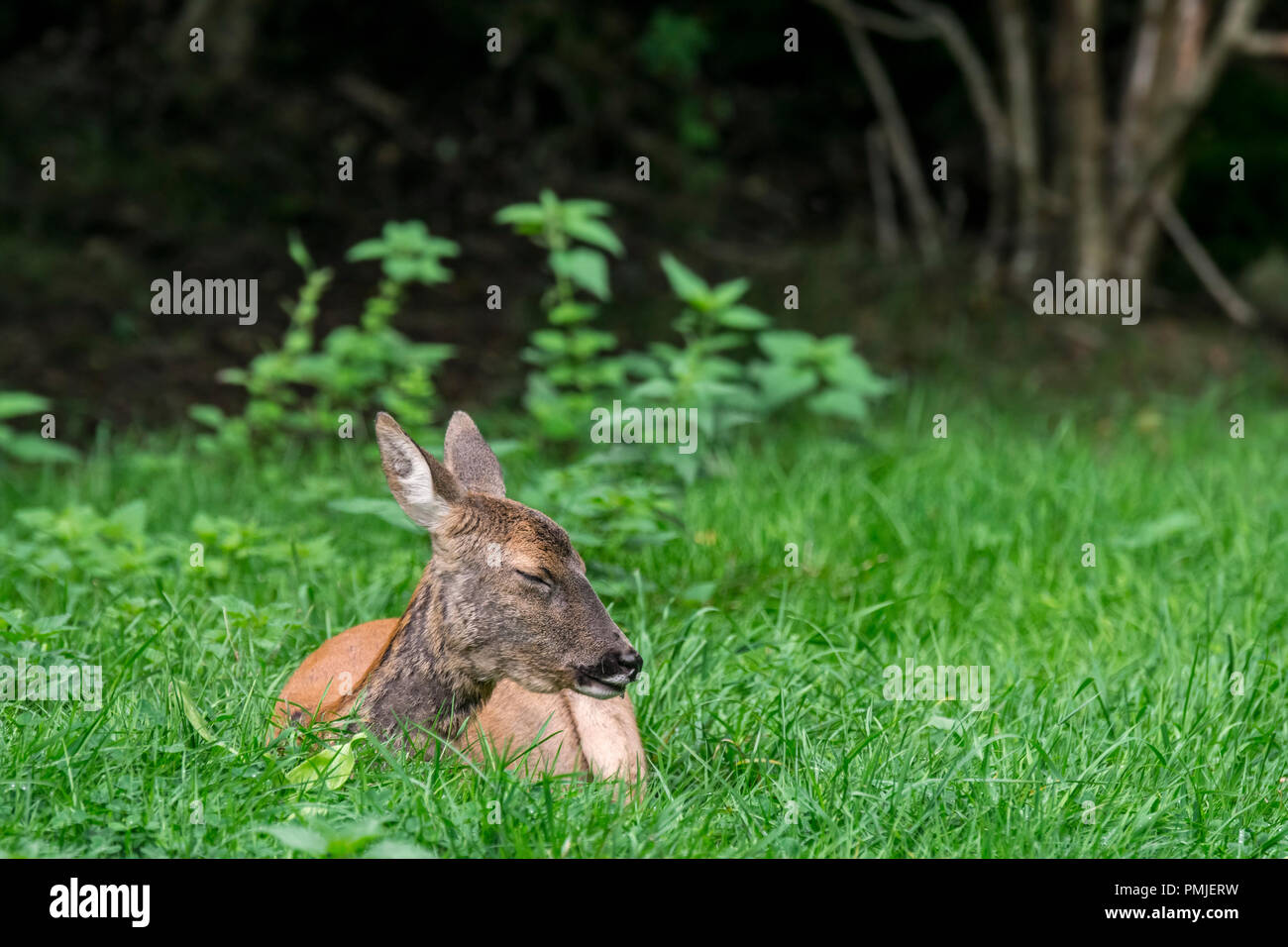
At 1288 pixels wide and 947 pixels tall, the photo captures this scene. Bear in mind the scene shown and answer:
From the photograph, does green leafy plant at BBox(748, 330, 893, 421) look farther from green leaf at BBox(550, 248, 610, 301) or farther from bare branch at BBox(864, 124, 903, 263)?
bare branch at BBox(864, 124, 903, 263)

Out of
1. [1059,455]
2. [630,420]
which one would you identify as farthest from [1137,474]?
[630,420]

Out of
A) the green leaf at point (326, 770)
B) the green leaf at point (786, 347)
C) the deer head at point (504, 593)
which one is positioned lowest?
the green leaf at point (326, 770)

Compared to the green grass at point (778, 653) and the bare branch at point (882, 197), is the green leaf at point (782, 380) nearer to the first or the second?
the green grass at point (778, 653)

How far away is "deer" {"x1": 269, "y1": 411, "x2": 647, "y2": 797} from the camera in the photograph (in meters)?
3.17

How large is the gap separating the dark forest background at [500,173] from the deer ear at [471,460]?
378cm

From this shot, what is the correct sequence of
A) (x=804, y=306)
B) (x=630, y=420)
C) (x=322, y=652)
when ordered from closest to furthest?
(x=322, y=652) → (x=630, y=420) → (x=804, y=306)

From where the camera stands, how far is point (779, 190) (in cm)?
997

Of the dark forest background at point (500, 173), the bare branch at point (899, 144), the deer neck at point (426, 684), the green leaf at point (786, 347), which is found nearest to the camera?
the deer neck at point (426, 684)

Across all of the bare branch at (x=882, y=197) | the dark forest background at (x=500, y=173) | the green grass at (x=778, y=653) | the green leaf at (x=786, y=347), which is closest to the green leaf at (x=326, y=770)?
the green grass at (x=778, y=653)

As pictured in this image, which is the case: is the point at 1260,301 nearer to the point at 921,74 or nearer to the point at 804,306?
the point at 921,74

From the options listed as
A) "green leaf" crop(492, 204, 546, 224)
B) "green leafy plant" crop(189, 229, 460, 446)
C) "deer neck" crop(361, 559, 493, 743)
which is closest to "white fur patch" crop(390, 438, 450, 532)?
"deer neck" crop(361, 559, 493, 743)

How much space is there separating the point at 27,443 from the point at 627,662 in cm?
404

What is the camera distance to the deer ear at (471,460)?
3.51m
